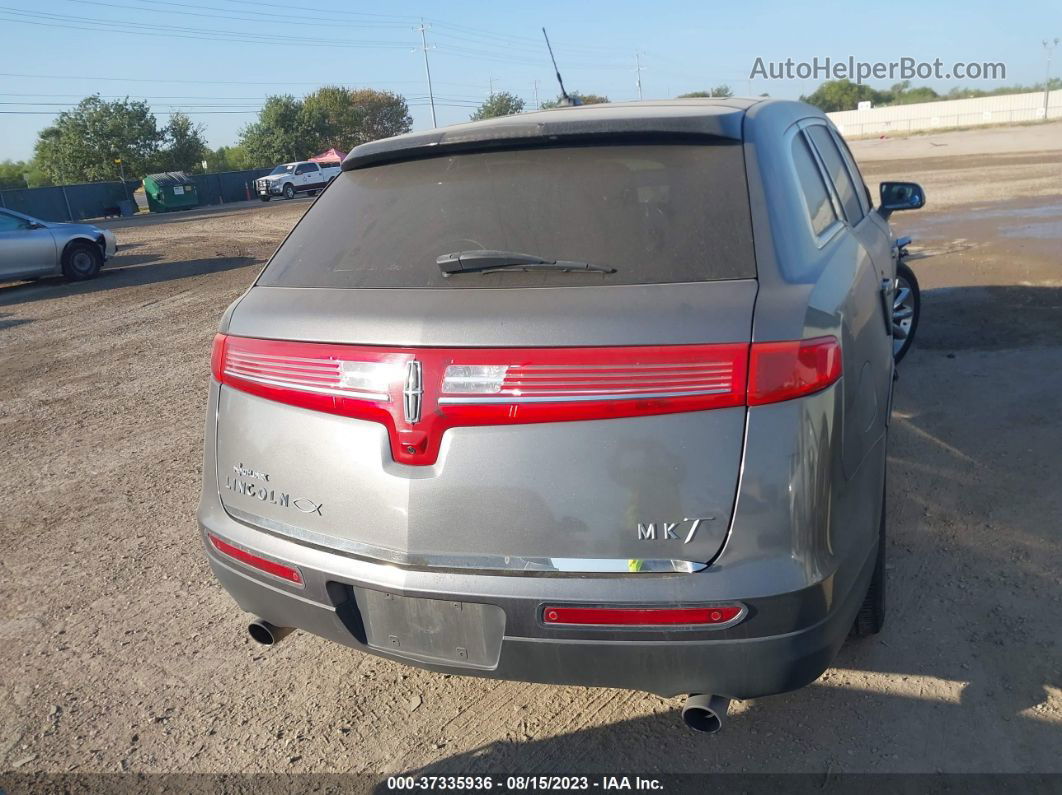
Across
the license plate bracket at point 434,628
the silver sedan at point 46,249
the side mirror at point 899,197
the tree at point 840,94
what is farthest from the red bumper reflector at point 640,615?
the tree at point 840,94

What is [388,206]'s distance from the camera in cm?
279

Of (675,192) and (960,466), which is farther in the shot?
(960,466)

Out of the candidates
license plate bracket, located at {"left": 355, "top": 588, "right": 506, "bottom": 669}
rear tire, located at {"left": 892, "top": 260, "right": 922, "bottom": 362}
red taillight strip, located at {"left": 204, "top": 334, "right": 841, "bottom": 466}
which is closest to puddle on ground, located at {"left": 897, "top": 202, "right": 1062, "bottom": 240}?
rear tire, located at {"left": 892, "top": 260, "right": 922, "bottom": 362}

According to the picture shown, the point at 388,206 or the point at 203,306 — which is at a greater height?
the point at 388,206

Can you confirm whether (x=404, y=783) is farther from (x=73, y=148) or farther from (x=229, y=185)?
(x=73, y=148)

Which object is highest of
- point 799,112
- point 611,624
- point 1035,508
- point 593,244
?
point 799,112

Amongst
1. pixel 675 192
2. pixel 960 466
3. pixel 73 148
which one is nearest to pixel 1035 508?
pixel 960 466

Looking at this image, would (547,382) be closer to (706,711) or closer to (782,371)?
(782,371)

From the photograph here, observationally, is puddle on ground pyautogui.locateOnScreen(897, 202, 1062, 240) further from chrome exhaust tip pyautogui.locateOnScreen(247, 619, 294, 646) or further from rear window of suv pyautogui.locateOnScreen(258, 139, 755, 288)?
chrome exhaust tip pyautogui.locateOnScreen(247, 619, 294, 646)

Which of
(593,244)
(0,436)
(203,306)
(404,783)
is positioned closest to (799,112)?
(593,244)

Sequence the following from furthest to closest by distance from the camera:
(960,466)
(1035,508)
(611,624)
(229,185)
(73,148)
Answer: (73,148), (229,185), (960,466), (1035,508), (611,624)

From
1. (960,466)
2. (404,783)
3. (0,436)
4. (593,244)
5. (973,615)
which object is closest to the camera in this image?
(593,244)

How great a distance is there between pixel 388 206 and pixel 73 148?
226 feet

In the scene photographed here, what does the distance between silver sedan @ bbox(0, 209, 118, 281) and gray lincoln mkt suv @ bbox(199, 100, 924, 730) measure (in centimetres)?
1334
